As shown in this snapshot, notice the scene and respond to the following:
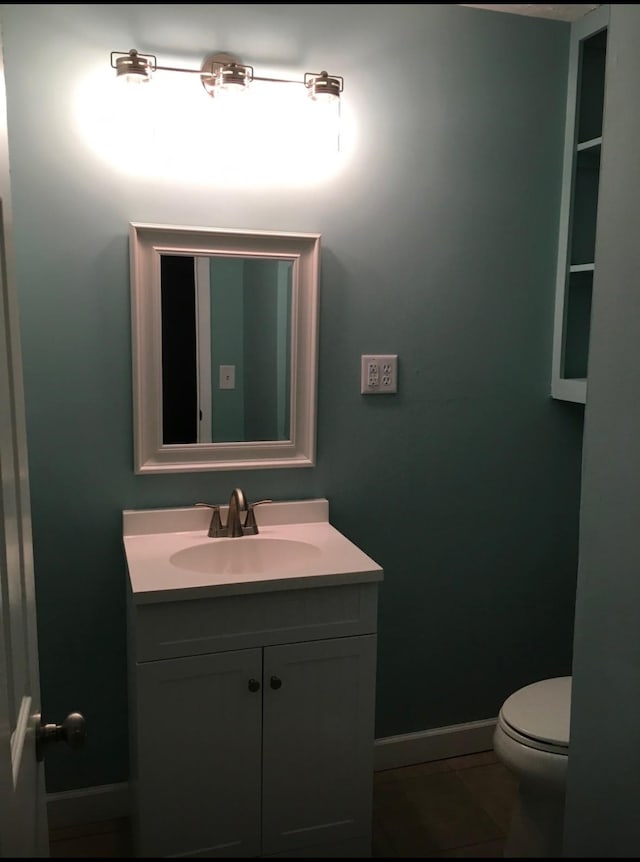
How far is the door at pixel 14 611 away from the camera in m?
0.76

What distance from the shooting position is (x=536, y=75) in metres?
2.12

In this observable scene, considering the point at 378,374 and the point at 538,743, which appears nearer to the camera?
the point at 538,743

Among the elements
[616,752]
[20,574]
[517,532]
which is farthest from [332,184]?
[616,752]

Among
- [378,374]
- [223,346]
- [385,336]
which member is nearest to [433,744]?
[378,374]

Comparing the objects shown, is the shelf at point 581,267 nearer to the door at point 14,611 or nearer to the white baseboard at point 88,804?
the door at point 14,611

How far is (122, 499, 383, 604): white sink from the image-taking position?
62.1 inches

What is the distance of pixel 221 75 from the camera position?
69.1 inches

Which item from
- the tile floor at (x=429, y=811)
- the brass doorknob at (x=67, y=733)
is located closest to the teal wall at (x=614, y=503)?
the tile floor at (x=429, y=811)

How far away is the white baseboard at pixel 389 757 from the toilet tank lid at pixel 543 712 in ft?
1.73

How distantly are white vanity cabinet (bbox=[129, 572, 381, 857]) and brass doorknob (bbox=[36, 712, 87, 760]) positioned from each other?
1.90 ft

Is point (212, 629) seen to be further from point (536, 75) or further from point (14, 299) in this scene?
point (536, 75)

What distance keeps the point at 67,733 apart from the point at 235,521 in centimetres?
101

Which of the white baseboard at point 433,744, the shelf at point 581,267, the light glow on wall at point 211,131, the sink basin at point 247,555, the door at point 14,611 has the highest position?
the light glow on wall at point 211,131

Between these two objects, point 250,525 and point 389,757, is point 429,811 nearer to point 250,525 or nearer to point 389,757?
point 389,757
